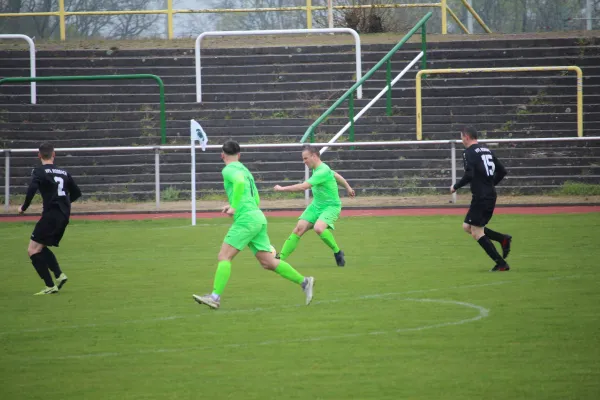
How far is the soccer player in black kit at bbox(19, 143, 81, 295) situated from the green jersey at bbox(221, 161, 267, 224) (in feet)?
8.45

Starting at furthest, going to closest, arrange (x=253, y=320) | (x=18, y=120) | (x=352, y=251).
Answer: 1. (x=18, y=120)
2. (x=352, y=251)
3. (x=253, y=320)

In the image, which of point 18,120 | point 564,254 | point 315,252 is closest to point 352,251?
point 315,252

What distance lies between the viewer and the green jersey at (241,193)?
9938mm

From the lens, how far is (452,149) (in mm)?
23891

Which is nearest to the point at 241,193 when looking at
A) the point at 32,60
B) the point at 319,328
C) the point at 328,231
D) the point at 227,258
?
the point at 227,258

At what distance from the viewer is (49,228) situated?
38.2 ft

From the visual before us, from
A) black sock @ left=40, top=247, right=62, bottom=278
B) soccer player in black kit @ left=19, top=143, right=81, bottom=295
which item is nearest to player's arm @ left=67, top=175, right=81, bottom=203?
soccer player in black kit @ left=19, top=143, right=81, bottom=295

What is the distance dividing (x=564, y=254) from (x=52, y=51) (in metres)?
19.9

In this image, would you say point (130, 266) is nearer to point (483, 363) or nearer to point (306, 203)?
point (483, 363)

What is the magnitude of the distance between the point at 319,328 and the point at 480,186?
15.7 feet

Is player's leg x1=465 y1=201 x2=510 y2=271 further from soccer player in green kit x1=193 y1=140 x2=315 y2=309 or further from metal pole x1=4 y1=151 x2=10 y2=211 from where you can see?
metal pole x1=4 y1=151 x2=10 y2=211

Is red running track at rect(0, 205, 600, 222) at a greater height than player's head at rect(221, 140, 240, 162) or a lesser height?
lesser

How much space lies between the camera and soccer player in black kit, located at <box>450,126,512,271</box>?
12.9 m

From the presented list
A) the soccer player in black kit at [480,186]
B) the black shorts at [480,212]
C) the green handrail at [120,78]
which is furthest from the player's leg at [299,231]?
the green handrail at [120,78]
